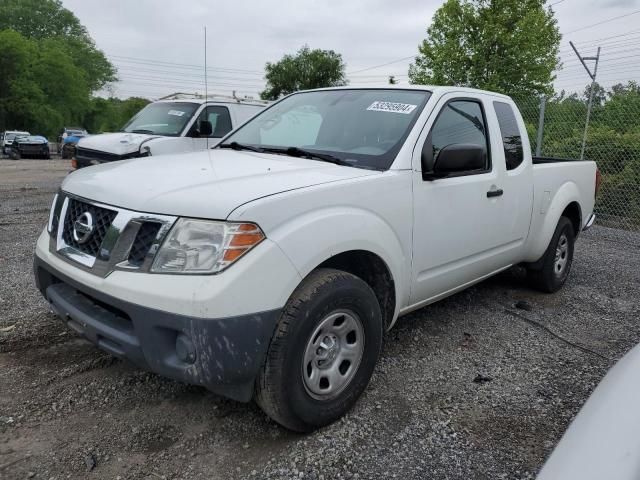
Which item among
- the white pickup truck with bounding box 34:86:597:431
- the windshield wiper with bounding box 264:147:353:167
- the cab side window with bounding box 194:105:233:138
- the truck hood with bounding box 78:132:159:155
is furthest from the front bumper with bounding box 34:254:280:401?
the cab side window with bounding box 194:105:233:138

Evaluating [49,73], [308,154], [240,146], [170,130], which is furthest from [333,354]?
[49,73]

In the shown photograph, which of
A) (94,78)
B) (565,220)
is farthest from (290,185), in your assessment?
(94,78)

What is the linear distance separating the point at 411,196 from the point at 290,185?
0.84m

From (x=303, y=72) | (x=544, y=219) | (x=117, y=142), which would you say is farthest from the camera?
(x=303, y=72)

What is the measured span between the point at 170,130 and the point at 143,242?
689 cm

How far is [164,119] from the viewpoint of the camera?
29.3ft

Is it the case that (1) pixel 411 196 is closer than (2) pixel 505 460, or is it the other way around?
(2) pixel 505 460

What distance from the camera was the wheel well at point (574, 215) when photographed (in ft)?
16.3

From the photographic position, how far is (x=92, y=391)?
9.65 feet

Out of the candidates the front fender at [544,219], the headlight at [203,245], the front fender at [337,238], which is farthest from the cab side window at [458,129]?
the headlight at [203,245]

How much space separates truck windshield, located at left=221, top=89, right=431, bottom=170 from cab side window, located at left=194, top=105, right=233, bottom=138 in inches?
203

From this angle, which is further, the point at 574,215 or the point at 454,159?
the point at 574,215

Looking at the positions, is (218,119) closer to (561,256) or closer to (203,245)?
(561,256)

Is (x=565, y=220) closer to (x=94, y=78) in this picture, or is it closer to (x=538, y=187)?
(x=538, y=187)
